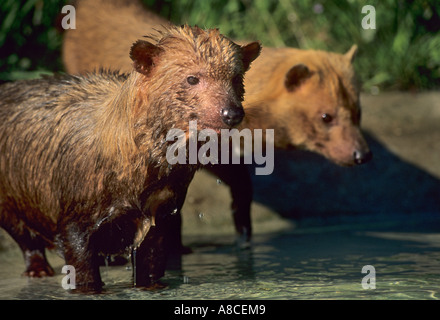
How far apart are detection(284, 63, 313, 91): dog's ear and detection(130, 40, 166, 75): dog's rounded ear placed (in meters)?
2.17

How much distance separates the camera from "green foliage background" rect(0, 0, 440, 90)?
856cm

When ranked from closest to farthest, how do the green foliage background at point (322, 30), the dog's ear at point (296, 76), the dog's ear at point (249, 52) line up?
the dog's ear at point (249, 52) < the dog's ear at point (296, 76) < the green foliage background at point (322, 30)

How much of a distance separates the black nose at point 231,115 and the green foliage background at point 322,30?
4.61 meters

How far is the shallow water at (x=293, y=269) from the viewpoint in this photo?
4789 millimetres

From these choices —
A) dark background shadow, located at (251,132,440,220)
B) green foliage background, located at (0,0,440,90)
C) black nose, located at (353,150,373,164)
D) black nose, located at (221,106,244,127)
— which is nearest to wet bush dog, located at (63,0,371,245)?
black nose, located at (353,150,373,164)

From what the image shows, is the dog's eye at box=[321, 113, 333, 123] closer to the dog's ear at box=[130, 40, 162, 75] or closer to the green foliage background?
the dog's ear at box=[130, 40, 162, 75]

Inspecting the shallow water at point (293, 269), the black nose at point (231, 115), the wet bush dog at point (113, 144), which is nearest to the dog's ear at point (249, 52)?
the wet bush dog at point (113, 144)

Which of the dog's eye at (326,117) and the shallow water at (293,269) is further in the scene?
the dog's eye at (326,117)

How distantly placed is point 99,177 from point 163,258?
732 millimetres

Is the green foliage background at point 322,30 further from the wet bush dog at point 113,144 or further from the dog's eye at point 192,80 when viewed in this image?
the dog's eye at point 192,80

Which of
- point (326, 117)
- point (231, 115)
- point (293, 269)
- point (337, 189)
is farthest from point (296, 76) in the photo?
point (231, 115)

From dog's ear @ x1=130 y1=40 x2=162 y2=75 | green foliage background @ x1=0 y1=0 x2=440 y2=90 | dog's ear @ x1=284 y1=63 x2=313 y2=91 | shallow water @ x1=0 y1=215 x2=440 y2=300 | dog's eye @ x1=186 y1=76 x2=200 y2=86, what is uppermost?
green foliage background @ x1=0 y1=0 x2=440 y2=90

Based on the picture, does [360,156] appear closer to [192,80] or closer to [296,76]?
[296,76]

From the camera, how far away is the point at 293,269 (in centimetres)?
561
